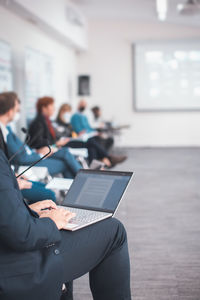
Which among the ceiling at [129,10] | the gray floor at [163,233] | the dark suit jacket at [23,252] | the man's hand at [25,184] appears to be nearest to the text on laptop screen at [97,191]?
the dark suit jacket at [23,252]

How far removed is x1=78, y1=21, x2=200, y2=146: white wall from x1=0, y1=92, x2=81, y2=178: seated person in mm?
6686

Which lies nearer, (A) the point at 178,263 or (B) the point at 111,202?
(B) the point at 111,202

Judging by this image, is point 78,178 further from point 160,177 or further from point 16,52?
point 16,52

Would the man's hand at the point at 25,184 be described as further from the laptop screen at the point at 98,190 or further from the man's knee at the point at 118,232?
the man's knee at the point at 118,232

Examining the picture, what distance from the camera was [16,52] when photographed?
253 inches

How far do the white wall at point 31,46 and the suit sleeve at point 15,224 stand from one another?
4.97m

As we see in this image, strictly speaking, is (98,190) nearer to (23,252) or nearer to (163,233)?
(23,252)

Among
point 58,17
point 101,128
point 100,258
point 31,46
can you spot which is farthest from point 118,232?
point 101,128

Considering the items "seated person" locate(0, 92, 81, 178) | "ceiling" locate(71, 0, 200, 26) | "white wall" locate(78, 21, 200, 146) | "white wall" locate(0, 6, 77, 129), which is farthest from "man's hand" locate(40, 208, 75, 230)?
"white wall" locate(78, 21, 200, 146)

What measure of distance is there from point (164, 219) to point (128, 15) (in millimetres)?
7254

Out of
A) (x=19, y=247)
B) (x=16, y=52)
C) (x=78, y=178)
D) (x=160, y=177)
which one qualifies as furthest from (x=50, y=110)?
(x=19, y=247)

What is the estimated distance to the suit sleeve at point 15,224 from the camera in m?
1.32

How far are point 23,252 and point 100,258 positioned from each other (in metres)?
0.40

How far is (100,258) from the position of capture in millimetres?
1701
